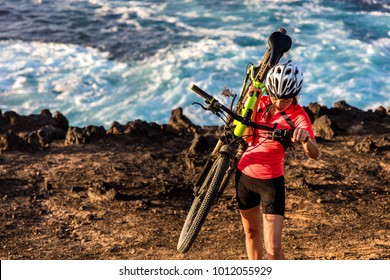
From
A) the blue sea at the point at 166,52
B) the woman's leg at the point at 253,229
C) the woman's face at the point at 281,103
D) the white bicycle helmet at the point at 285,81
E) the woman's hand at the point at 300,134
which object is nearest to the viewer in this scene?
the woman's hand at the point at 300,134

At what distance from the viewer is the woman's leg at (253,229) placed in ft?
23.8

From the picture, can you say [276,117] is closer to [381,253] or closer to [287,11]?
[381,253]

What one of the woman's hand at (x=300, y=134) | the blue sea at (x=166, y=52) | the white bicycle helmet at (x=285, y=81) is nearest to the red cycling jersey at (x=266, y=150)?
the white bicycle helmet at (x=285, y=81)

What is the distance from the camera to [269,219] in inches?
273

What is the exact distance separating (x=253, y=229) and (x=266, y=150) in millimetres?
940

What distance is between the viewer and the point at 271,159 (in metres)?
6.96

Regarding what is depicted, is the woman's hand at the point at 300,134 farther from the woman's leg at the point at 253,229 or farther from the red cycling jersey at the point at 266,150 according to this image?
the woman's leg at the point at 253,229

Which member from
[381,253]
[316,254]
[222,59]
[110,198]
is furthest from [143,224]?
[222,59]

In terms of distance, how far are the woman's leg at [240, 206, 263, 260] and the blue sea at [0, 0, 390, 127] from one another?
43.8 feet

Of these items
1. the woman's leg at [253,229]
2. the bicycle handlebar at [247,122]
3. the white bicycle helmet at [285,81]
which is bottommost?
the woman's leg at [253,229]

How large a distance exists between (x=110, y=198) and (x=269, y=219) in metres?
4.54

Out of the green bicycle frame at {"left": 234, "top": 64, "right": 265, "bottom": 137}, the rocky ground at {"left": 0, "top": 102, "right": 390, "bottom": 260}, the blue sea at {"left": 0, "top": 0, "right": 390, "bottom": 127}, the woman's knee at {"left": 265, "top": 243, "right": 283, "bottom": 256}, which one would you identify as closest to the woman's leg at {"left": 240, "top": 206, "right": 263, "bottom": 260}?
the woman's knee at {"left": 265, "top": 243, "right": 283, "bottom": 256}

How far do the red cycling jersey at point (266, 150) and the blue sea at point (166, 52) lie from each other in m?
13.6

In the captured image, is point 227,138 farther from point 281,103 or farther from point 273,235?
point 273,235
